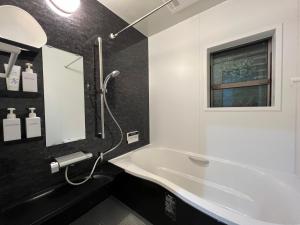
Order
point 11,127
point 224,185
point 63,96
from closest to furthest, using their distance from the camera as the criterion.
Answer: point 11,127 → point 63,96 → point 224,185

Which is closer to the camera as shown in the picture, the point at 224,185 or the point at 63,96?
the point at 63,96

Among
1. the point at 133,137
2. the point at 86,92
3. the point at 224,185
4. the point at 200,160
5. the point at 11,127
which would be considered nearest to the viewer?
the point at 11,127

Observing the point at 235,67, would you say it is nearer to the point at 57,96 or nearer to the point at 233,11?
the point at 233,11

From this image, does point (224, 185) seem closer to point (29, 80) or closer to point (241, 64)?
point (241, 64)

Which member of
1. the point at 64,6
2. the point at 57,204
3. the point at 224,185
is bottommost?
the point at 224,185

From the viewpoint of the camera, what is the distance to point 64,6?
3.79 feet

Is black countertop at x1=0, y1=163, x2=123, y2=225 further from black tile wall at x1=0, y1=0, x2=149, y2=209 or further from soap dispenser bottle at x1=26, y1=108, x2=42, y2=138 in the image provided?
soap dispenser bottle at x1=26, y1=108, x2=42, y2=138

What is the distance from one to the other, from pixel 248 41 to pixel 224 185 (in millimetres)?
1543

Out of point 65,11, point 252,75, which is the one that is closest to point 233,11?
point 252,75

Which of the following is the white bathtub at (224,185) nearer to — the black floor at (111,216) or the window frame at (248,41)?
the black floor at (111,216)

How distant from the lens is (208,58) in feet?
5.50

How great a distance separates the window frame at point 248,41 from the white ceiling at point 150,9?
0.39 m

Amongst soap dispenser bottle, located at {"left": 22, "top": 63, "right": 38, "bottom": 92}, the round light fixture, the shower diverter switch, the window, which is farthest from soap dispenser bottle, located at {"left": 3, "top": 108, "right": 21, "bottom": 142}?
the window

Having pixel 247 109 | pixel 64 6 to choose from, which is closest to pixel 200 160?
pixel 247 109
